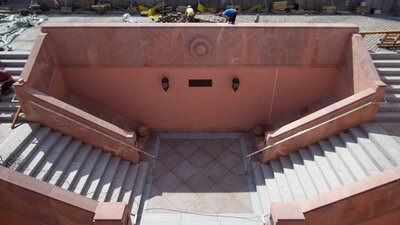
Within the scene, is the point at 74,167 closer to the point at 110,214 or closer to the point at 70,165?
the point at 70,165

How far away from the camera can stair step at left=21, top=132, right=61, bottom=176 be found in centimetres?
751

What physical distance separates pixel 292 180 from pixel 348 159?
1.64 metres

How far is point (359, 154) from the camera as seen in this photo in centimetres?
790

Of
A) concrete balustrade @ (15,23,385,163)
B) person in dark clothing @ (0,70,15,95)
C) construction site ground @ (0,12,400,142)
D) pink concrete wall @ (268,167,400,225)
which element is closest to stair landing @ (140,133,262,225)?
concrete balustrade @ (15,23,385,163)

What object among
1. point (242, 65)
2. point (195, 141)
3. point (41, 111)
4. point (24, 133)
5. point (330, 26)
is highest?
point (330, 26)

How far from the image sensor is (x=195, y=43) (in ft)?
30.7

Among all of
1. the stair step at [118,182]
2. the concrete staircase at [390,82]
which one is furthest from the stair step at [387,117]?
the stair step at [118,182]

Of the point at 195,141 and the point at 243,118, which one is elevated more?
the point at 243,118

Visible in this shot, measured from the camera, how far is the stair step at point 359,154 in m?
7.39

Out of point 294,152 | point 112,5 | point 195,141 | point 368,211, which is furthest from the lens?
point 112,5

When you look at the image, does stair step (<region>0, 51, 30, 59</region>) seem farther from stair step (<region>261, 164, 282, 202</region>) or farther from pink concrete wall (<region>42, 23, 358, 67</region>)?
stair step (<region>261, 164, 282, 202</region>)

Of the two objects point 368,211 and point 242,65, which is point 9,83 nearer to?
point 242,65

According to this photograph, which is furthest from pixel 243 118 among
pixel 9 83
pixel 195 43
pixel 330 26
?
pixel 9 83

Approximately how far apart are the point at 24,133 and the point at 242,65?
709 cm
